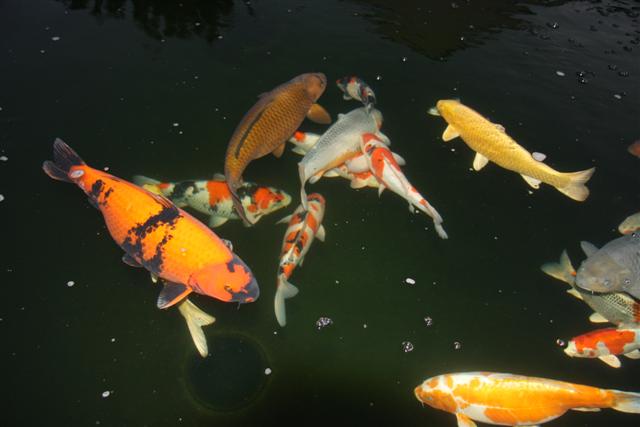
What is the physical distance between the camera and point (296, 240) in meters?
Answer: 3.59

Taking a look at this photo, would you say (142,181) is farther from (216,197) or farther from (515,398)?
(515,398)

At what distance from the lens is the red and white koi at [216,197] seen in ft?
12.6

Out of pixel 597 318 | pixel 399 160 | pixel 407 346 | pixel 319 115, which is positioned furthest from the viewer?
pixel 319 115

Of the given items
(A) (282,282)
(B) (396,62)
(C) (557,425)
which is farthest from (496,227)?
(B) (396,62)

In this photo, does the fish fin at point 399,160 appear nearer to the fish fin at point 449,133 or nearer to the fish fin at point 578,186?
the fish fin at point 449,133

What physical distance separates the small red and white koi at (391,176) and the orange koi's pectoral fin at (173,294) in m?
2.13

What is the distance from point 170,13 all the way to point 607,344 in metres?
6.86

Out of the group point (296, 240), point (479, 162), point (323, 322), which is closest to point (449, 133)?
point (479, 162)

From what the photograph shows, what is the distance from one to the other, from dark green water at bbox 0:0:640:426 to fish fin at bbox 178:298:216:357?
4.0 inches

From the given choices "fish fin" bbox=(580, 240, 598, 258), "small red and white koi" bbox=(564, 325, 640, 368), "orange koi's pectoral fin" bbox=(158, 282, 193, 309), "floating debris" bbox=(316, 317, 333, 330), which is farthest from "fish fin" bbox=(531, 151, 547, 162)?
"orange koi's pectoral fin" bbox=(158, 282, 193, 309)

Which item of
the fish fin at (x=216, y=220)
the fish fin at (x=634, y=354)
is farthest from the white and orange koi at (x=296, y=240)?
the fish fin at (x=634, y=354)

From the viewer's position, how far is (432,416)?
3.21 meters

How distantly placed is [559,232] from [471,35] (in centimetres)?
362

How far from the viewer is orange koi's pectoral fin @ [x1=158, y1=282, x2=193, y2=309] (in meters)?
2.87
